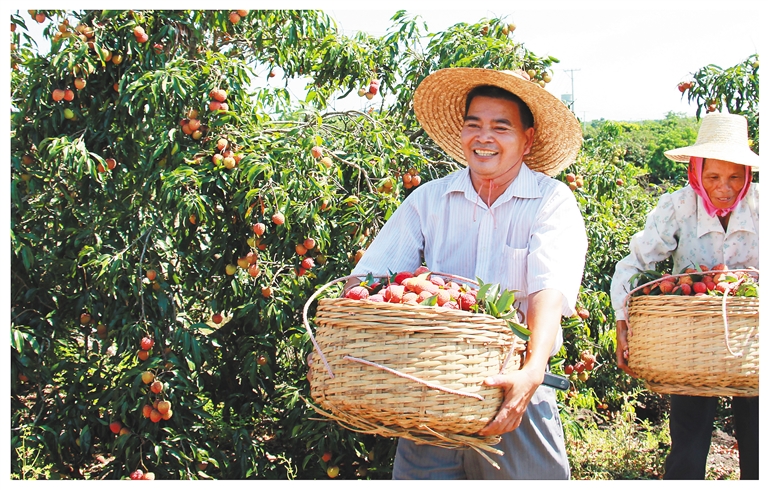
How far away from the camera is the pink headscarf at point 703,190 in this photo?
2.21 metres

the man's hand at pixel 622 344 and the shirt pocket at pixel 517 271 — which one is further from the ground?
the shirt pocket at pixel 517 271

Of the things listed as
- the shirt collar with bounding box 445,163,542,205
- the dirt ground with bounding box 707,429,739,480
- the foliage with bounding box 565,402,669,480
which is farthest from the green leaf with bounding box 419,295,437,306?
the dirt ground with bounding box 707,429,739,480

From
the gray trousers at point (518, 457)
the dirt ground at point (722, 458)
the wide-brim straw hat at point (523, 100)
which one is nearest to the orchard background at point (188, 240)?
the dirt ground at point (722, 458)

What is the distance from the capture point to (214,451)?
9.93 ft

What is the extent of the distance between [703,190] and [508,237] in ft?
2.49

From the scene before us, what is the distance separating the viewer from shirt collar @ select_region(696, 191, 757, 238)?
220cm

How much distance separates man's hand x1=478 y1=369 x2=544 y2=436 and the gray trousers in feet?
0.73

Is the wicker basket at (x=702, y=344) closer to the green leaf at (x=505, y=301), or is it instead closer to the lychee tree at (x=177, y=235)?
the green leaf at (x=505, y=301)

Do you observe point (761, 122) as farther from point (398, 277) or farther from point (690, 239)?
point (398, 277)

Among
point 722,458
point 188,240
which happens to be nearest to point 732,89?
point 722,458

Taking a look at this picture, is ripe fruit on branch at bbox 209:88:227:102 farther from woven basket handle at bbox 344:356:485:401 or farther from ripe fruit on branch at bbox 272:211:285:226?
woven basket handle at bbox 344:356:485:401

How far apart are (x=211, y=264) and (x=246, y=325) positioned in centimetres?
31

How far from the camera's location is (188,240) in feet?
10.2

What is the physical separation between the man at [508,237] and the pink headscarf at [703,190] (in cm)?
46
